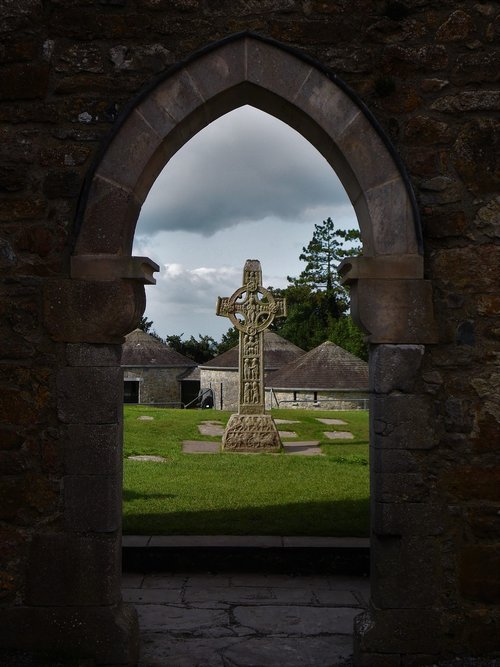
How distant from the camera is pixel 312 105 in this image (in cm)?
385

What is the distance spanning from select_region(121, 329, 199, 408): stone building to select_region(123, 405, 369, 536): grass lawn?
19013 mm

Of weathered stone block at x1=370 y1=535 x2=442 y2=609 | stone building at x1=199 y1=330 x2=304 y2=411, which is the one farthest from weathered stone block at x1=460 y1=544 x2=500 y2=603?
stone building at x1=199 y1=330 x2=304 y2=411

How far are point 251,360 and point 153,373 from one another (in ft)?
68.4

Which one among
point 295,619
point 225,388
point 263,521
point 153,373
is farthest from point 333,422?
point 153,373

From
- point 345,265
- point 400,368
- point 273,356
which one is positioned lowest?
point 400,368

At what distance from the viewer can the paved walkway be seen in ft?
13.0

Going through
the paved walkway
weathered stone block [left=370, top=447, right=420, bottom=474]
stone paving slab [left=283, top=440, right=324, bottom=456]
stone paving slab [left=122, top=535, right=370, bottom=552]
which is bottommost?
the paved walkway

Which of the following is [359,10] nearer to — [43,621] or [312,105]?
[312,105]

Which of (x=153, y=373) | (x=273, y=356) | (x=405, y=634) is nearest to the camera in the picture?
(x=405, y=634)

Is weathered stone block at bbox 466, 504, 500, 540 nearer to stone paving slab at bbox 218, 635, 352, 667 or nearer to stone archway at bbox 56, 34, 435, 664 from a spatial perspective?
stone archway at bbox 56, 34, 435, 664

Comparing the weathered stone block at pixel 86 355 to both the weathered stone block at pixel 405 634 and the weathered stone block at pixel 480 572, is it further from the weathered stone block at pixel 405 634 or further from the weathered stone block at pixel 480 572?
the weathered stone block at pixel 480 572

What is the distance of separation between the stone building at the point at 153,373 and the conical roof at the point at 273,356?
2889mm

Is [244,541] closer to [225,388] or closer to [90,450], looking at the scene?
[90,450]

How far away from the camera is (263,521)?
6.49m
